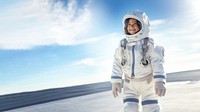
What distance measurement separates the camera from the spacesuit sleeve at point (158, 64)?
4223 mm

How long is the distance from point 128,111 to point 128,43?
907 mm

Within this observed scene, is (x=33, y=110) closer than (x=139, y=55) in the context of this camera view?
No

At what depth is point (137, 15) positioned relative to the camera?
172 inches

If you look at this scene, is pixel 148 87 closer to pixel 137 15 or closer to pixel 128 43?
pixel 128 43

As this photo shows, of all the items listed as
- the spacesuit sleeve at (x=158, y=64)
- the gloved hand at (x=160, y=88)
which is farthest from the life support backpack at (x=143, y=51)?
the gloved hand at (x=160, y=88)

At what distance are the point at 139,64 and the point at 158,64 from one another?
0.83 feet

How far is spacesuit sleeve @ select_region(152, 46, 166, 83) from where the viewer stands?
13.9 ft

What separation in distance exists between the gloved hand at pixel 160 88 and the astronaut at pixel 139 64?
12 cm

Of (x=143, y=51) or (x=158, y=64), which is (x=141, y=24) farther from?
(x=158, y=64)

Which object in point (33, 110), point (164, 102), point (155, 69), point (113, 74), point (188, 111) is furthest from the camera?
point (33, 110)

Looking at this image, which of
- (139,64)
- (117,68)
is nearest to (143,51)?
(139,64)

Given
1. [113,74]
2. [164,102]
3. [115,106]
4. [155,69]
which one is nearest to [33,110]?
[115,106]

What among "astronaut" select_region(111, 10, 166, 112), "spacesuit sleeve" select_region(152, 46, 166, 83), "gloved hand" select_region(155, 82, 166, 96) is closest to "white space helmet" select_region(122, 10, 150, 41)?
"astronaut" select_region(111, 10, 166, 112)

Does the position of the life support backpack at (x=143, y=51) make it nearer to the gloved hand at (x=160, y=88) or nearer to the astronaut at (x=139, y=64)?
the astronaut at (x=139, y=64)
